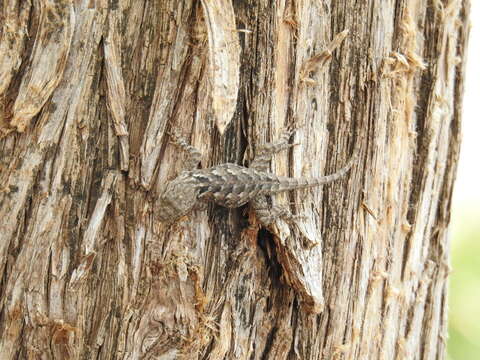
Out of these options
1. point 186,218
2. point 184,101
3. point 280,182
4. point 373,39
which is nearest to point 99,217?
point 186,218

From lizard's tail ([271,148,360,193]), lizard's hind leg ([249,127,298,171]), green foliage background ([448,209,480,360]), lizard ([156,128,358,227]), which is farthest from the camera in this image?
green foliage background ([448,209,480,360])

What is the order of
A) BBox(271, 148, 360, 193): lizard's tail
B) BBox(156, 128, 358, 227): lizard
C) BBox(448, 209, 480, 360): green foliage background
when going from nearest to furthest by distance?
BBox(156, 128, 358, 227): lizard
BBox(271, 148, 360, 193): lizard's tail
BBox(448, 209, 480, 360): green foliage background

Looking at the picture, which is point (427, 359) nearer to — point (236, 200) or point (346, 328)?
point (346, 328)

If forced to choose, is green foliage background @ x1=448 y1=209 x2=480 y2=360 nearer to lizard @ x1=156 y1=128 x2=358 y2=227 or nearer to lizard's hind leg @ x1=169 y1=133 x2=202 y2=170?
lizard @ x1=156 y1=128 x2=358 y2=227

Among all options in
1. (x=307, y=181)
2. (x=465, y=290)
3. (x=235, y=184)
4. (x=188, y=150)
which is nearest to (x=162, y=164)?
(x=188, y=150)

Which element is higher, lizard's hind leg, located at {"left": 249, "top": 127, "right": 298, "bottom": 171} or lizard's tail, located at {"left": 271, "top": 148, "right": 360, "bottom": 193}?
lizard's hind leg, located at {"left": 249, "top": 127, "right": 298, "bottom": 171}

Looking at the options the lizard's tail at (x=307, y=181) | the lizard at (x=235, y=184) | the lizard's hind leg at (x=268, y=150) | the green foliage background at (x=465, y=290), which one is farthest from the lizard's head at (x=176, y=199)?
the green foliage background at (x=465, y=290)

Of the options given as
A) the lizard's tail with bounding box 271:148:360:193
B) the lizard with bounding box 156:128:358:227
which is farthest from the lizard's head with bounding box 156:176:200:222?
the lizard's tail with bounding box 271:148:360:193

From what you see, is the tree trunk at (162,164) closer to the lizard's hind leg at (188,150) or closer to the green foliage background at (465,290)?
the lizard's hind leg at (188,150)
